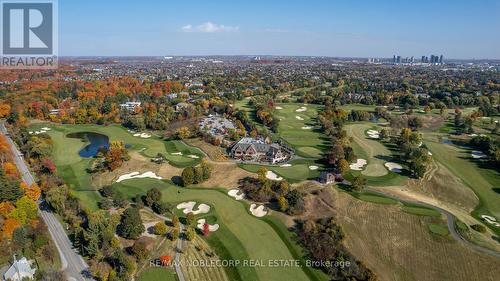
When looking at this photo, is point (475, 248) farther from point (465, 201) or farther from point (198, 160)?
point (198, 160)

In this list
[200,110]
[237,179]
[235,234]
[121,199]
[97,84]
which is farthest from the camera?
[97,84]

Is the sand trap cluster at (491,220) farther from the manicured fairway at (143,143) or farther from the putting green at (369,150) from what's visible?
the manicured fairway at (143,143)

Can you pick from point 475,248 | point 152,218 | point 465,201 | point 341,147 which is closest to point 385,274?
point 475,248

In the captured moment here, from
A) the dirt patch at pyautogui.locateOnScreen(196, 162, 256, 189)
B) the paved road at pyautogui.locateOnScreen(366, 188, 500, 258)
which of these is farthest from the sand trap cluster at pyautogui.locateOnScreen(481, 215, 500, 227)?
the dirt patch at pyautogui.locateOnScreen(196, 162, 256, 189)

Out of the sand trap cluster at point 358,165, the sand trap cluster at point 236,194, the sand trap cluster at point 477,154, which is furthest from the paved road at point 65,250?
the sand trap cluster at point 477,154

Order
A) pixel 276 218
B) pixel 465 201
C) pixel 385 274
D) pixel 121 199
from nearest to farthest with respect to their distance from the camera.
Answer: pixel 385 274
pixel 276 218
pixel 121 199
pixel 465 201

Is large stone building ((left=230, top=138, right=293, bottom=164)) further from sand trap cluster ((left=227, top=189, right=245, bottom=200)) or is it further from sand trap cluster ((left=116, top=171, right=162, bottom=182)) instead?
sand trap cluster ((left=116, top=171, right=162, bottom=182))
